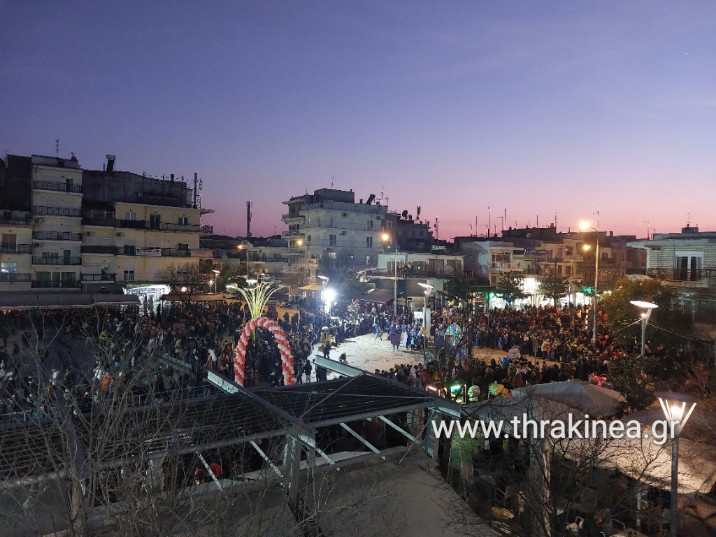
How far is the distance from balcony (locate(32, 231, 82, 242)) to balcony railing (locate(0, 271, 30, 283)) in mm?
2994

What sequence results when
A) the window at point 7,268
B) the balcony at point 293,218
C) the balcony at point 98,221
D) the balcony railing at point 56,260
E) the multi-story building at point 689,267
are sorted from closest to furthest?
the multi-story building at point 689,267 < the window at point 7,268 < the balcony railing at point 56,260 < the balcony at point 98,221 < the balcony at point 293,218

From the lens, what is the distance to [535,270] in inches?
2101

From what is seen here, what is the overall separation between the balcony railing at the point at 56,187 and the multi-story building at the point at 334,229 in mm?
24617

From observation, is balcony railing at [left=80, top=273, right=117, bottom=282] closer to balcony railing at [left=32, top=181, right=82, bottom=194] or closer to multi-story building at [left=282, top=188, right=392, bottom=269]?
balcony railing at [left=32, top=181, right=82, bottom=194]

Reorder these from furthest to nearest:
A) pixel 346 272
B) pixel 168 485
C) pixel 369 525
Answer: pixel 346 272
pixel 369 525
pixel 168 485

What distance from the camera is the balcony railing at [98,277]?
41.8 m

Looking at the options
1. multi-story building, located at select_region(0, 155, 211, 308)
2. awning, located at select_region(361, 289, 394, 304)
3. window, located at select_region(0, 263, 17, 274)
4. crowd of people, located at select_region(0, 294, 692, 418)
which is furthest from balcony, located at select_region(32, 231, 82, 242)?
awning, located at select_region(361, 289, 394, 304)

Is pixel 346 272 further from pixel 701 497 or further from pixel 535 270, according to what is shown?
pixel 701 497

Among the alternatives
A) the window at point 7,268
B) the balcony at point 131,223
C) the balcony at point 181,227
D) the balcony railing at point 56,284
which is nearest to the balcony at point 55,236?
the window at point 7,268

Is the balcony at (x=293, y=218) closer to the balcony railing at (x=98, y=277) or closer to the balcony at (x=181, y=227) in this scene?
the balcony at (x=181, y=227)

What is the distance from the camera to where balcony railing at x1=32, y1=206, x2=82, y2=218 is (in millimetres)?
39428

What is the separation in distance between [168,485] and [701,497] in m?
10.5

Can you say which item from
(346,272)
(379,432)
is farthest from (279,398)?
(346,272)

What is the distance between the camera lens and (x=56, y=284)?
39.2 m
